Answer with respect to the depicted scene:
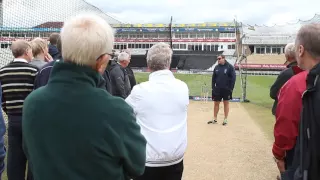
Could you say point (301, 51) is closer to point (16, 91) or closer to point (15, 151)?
point (16, 91)

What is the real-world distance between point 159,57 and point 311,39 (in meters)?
1.42

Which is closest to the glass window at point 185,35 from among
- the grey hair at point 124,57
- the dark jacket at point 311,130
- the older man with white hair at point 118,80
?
the grey hair at point 124,57

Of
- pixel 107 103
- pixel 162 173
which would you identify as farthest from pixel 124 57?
pixel 107 103

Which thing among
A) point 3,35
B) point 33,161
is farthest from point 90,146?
point 3,35

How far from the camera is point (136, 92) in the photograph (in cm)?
309

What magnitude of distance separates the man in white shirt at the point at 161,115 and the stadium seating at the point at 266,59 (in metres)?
52.7

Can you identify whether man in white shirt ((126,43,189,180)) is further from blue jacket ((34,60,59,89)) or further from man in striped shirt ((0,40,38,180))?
man in striped shirt ((0,40,38,180))

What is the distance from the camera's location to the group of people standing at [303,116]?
2.03 m

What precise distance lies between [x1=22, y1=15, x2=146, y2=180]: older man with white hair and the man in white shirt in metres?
1.35

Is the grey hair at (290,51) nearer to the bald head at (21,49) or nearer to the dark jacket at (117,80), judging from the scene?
the dark jacket at (117,80)

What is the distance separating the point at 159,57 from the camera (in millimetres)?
3223

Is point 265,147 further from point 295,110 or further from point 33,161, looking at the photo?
point 33,161

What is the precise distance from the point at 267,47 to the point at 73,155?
62.2 meters

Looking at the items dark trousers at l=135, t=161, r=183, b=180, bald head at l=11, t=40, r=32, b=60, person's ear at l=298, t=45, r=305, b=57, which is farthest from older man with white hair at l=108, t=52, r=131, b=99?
person's ear at l=298, t=45, r=305, b=57
